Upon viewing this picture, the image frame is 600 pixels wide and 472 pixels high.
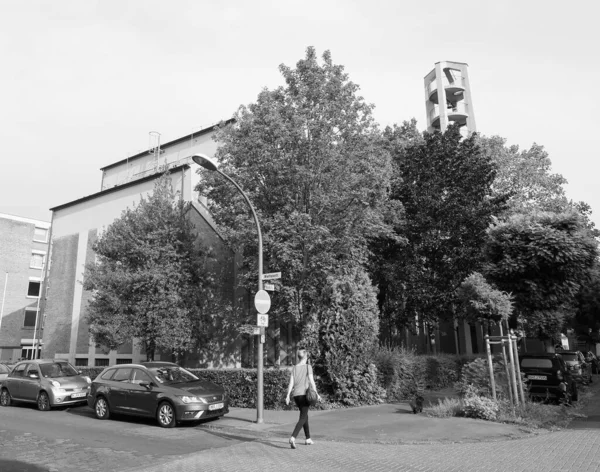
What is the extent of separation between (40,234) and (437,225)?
158ft

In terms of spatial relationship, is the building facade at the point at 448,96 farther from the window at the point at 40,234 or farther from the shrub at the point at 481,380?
the window at the point at 40,234

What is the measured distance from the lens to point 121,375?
12.3 meters

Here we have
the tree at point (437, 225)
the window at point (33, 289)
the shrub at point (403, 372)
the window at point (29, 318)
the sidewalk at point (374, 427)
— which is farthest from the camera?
the window at point (33, 289)

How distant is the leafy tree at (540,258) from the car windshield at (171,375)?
9779 millimetres

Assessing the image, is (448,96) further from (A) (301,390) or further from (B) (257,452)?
(B) (257,452)

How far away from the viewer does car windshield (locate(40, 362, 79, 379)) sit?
15.0m

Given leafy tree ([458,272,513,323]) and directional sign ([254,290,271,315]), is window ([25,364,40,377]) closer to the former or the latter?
directional sign ([254,290,271,315])

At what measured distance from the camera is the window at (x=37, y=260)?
51309 mm

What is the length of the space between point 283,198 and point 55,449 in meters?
9.42

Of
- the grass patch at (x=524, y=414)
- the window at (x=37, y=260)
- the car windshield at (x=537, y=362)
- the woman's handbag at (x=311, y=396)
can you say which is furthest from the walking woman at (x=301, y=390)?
the window at (x=37, y=260)

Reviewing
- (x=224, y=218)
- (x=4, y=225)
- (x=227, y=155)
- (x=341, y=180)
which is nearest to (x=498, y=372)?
(x=341, y=180)

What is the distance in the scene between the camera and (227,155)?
16438 mm

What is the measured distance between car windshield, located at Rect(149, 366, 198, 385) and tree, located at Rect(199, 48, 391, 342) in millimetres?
3978

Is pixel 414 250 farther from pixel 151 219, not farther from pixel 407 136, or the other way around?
pixel 151 219
